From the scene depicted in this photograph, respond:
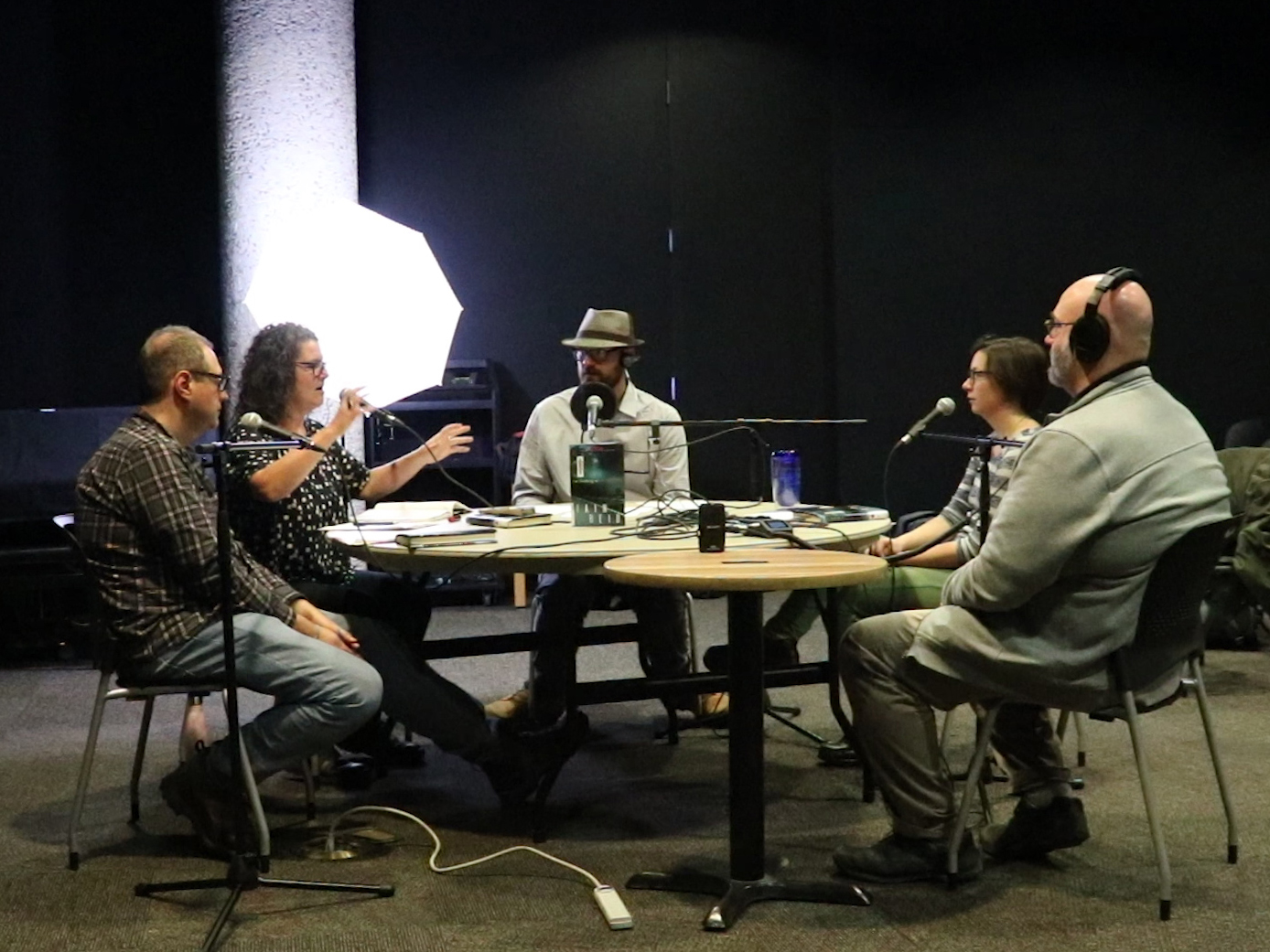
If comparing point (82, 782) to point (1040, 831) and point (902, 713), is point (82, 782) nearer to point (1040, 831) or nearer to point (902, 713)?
point (902, 713)

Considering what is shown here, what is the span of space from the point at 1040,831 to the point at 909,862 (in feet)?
1.10

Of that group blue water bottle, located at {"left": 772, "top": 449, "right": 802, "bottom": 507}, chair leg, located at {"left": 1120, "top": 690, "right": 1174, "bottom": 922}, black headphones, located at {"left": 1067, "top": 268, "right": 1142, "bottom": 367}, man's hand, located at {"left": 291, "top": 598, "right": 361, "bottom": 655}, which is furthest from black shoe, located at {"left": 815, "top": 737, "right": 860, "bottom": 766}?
black headphones, located at {"left": 1067, "top": 268, "right": 1142, "bottom": 367}

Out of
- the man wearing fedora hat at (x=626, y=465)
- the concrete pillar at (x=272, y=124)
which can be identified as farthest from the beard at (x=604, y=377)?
the concrete pillar at (x=272, y=124)

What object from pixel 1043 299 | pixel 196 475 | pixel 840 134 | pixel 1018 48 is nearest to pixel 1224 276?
pixel 1043 299

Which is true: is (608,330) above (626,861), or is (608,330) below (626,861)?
above

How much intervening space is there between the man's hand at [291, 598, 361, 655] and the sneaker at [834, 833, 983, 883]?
3.99 feet

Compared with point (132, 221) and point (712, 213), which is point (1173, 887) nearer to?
point (712, 213)

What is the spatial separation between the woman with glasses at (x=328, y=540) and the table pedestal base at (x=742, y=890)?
24.4 inches

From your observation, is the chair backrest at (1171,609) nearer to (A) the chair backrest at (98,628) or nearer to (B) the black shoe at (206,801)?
(B) the black shoe at (206,801)

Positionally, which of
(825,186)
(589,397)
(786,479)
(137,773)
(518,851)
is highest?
(825,186)

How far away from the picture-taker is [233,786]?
304 cm

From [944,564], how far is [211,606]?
188 cm

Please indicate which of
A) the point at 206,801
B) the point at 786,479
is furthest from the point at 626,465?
the point at 206,801

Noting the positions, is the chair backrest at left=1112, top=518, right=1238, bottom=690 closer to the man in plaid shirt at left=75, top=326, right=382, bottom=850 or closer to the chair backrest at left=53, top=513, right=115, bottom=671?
the man in plaid shirt at left=75, top=326, right=382, bottom=850
